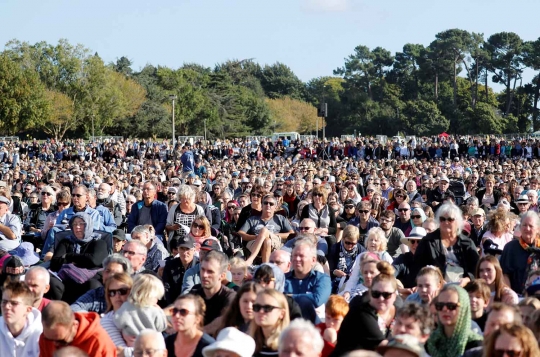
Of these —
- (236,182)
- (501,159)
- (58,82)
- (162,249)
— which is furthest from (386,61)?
(162,249)

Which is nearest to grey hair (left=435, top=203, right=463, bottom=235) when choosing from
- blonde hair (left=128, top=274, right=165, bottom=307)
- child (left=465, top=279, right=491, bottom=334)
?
child (left=465, top=279, right=491, bottom=334)

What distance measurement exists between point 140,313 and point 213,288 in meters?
0.71

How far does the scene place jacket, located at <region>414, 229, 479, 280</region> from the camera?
7.65m

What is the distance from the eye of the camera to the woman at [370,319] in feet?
18.0

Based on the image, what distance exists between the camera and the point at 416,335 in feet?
16.4

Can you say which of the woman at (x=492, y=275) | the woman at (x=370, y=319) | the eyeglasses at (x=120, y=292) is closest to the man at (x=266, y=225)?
the woman at (x=492, y=275)

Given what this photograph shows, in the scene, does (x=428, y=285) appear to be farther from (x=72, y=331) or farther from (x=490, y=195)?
(x=490, y=195)

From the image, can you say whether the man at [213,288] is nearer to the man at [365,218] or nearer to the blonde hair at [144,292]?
the blonde hair at [144,292]

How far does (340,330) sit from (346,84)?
91790mm

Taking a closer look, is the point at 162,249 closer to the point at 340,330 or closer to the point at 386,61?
the point at 340,330

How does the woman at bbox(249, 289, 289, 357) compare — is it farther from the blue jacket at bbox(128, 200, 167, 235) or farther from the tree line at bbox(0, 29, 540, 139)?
the tree line at bbox(0, 29, 540, 139)

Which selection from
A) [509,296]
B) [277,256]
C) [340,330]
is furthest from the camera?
[277,256]

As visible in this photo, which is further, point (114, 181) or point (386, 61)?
point (386, 61)

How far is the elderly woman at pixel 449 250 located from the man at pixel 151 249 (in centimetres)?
274
